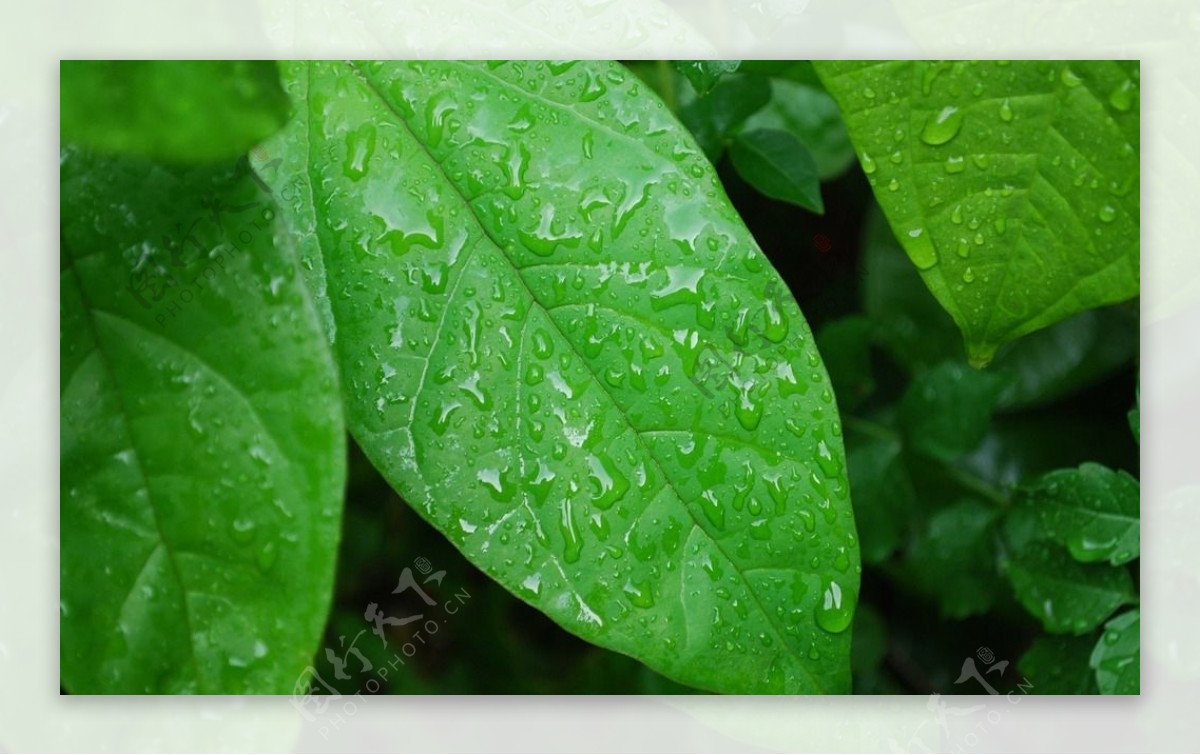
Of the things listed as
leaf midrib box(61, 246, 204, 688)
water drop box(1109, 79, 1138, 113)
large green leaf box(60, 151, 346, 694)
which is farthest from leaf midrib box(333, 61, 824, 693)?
water drop box(1109, 79, 1138, 113)

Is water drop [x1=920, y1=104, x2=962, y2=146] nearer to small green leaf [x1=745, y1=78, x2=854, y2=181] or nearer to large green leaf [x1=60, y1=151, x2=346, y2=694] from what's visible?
small green leaf [x1=745, y1=78, x2=854, y2=181]

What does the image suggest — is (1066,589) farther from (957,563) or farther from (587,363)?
(587,363)

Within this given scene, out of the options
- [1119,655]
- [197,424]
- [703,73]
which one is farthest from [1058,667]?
[197,424]

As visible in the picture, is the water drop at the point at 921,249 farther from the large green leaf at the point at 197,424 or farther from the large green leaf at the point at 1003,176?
the large green leaf at the point at 197,424

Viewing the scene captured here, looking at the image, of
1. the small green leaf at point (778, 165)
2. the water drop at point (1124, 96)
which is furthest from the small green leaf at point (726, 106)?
the water drop at point (1124, 96)

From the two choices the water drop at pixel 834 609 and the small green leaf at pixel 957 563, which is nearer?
the water drop at pixel 834 609

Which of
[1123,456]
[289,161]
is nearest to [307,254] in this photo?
[289,161]
